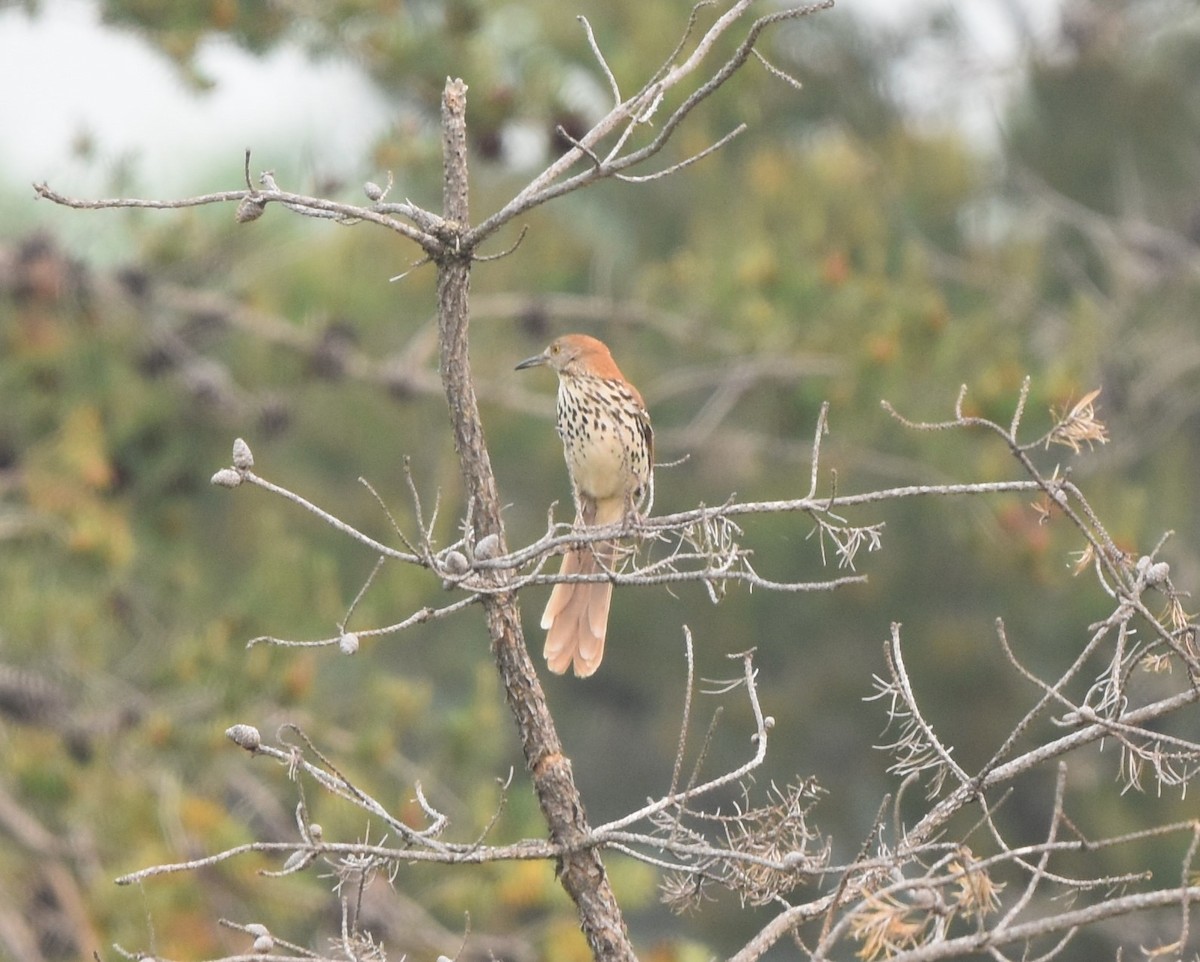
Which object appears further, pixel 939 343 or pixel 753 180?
pixel 753 180

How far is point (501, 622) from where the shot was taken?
2.70 metres

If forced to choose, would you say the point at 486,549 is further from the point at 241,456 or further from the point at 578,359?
the point at 578,359

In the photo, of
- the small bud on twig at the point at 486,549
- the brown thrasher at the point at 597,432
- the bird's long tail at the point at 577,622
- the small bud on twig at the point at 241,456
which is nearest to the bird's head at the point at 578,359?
the brown thrasher at the point at 597,432

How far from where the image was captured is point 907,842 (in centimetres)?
252

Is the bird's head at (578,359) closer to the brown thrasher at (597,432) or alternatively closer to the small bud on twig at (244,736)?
the brown thrasher at (597,432)

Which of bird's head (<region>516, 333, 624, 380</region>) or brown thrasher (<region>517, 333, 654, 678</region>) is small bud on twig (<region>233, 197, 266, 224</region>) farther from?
bird's head (<region>516, 333, 624, 380</region>)

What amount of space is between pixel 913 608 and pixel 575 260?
277 cm

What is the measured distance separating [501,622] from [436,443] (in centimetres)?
603

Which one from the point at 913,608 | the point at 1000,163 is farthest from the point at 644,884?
the point at 1000,163

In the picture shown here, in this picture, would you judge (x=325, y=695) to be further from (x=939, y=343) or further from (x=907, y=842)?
(x=907, y=842)

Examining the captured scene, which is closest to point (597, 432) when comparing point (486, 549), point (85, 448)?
point (85, 448)

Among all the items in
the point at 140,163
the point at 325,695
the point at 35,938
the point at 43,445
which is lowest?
the point at 35,938

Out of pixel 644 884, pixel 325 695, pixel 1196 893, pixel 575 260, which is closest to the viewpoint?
pixel 1196 893

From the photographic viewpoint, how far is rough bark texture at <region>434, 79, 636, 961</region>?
262 centimetres
